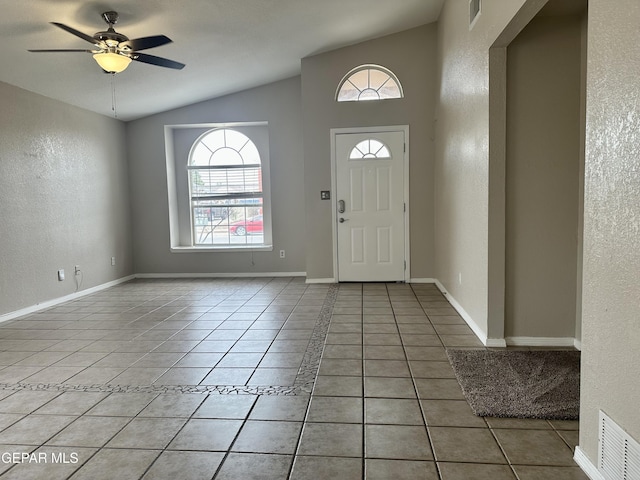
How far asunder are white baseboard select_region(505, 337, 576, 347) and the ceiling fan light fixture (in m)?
3.65

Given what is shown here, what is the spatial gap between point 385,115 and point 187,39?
8.33ft

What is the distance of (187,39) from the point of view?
413cm

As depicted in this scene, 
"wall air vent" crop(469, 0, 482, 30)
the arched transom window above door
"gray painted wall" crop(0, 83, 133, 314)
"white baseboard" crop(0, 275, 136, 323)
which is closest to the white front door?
the arched transom window above door

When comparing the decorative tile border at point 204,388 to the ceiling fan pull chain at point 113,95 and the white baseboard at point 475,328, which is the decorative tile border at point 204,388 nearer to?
the white baseboard at point 475,328

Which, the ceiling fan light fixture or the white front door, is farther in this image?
the white front door

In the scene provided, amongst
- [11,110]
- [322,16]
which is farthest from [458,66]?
[11,110]

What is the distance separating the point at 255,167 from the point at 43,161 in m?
2.78

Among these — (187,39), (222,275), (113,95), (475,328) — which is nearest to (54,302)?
(222,275)

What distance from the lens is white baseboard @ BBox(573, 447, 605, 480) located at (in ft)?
5.15

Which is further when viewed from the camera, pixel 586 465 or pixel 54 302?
pixel 54 302

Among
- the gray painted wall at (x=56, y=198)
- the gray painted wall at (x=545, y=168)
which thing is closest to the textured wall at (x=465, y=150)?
the gray painted wall at (x=545, y=168)

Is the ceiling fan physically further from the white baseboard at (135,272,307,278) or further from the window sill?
the white baseboard at (135,272,307,278)

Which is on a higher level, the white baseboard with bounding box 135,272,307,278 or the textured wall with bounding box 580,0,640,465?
the textured wall with bounding box 580,0,640,465

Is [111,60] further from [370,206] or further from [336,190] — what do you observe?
[370,206]
